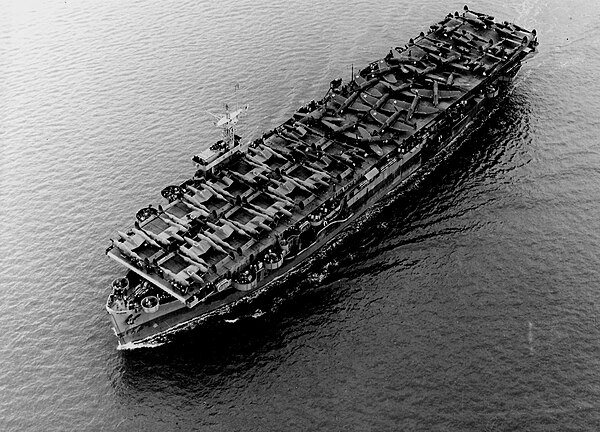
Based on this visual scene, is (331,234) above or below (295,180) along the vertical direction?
below

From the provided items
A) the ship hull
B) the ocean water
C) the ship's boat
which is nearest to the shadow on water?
the ocean water

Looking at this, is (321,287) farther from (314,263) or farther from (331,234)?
(331,234)

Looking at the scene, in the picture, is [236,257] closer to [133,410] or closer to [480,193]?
[133,410]

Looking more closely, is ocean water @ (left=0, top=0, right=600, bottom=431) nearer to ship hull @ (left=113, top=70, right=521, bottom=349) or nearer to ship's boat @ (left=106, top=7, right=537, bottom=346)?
ship hull @ (left=113, top=70, right=521, bottom=349)

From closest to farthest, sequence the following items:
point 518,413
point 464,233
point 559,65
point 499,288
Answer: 1. point 518,413
2. point 499,288
3. point 464,233
4. point 559,65

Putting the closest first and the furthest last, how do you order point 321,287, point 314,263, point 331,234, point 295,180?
point 321,287 → point 314,263 → point 295,180 → point 331,234

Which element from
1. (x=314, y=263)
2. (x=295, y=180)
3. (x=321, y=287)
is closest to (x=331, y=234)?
(x=314, y=263)

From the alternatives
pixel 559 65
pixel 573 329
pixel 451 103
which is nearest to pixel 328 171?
pixel 451 103
